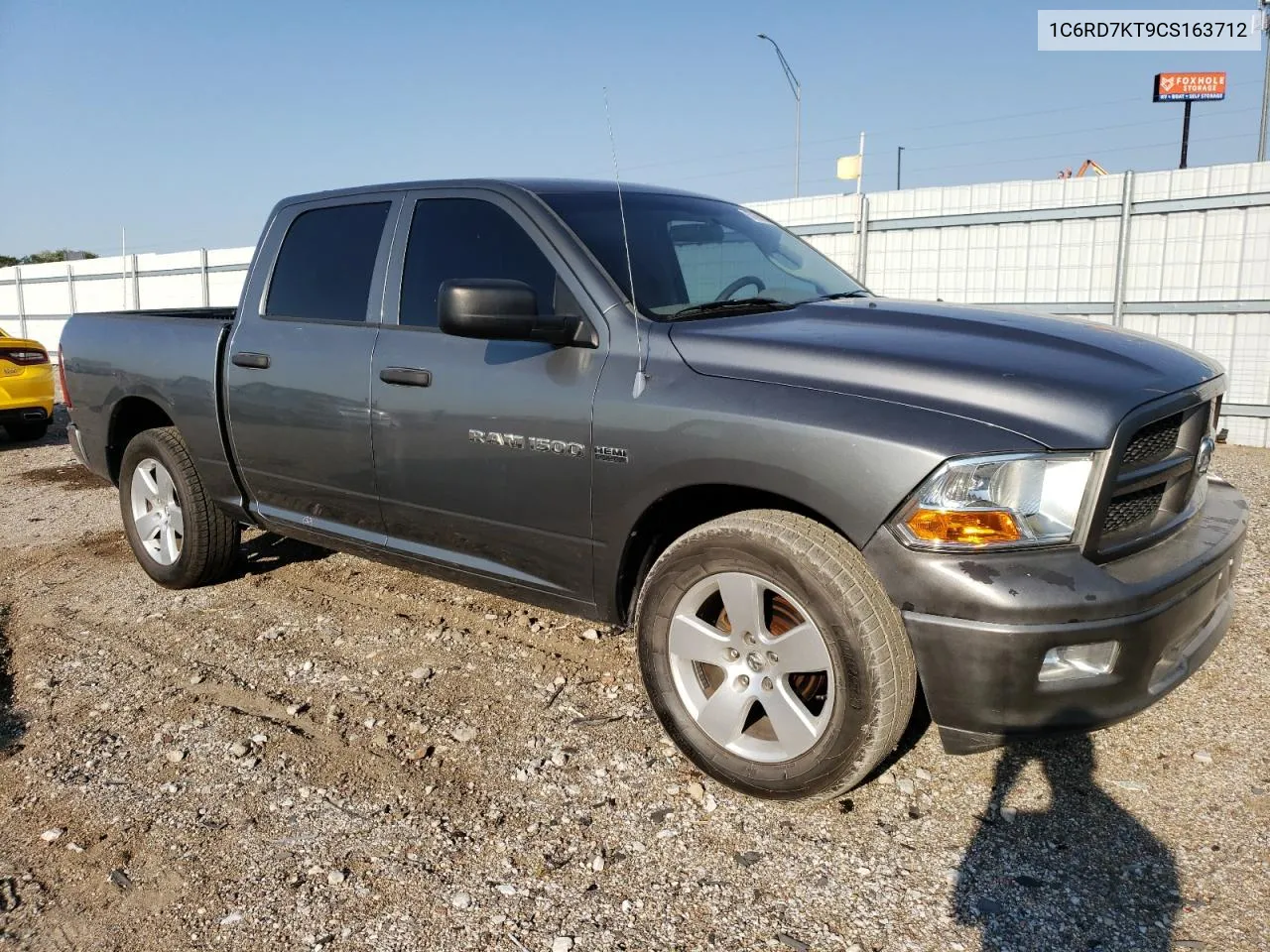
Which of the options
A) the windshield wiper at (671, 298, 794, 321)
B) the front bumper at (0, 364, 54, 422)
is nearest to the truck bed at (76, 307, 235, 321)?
the windshield wiper at (671, 298, 794, 321)

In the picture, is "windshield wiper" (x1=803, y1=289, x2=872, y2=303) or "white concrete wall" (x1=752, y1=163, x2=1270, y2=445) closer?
"windshield wiper" (x1=803, y1=289, x2=872, y2=303)

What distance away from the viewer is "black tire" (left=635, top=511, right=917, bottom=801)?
8.21ft

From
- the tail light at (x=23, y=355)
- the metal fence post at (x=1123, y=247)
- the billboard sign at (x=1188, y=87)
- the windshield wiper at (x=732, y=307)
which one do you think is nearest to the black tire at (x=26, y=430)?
the tail light at (x=23, y=355)

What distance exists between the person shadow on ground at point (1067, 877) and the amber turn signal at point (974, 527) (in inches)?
35.1

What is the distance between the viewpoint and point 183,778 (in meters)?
3.04

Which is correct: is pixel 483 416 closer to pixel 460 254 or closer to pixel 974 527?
pixel 460 254

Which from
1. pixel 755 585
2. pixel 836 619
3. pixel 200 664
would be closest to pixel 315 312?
pixel 200 664

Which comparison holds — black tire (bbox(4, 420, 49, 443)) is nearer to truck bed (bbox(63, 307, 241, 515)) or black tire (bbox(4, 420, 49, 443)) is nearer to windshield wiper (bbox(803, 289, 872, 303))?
truck bed (bbox(63, 307, 241, 515))

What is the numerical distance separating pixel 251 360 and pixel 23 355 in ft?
23.4

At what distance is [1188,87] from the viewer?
3438cm

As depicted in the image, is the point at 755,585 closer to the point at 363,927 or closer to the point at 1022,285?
the point at 363,927

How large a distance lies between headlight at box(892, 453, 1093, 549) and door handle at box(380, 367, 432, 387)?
1.93 metres

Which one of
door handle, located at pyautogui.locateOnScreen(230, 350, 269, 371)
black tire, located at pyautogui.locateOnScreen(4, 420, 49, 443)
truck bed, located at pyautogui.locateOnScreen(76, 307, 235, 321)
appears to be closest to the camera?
door handle, located at pyautogui.locateOnScreen(230, 350, 269, 371)

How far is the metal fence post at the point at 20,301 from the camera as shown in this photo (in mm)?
25312
